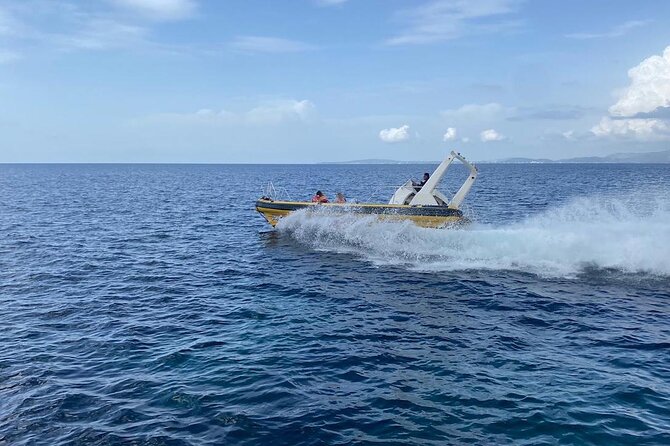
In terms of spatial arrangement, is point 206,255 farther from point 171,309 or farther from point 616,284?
point 616,284

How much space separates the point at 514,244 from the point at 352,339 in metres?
12.5

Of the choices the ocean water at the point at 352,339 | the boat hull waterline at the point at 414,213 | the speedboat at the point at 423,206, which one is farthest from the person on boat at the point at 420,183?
the ocean water at the point at 352,339

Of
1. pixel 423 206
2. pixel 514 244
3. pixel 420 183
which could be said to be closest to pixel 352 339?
pixel 514 244

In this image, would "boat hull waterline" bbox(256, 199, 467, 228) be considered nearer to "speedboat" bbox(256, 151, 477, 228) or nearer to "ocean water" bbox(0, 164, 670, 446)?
"speedboat" bbox(256, 151, 477, 228)

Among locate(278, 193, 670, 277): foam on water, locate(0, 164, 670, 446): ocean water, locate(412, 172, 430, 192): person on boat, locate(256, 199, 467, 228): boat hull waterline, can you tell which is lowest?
locate(0, 164, 670, 446): ocean water

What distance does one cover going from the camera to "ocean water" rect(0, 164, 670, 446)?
963 centimetres

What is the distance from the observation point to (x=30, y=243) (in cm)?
2897

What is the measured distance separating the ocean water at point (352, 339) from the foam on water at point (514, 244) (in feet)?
0.31

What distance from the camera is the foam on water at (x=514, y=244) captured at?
21.0m

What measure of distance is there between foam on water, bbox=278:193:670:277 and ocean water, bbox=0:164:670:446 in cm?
9

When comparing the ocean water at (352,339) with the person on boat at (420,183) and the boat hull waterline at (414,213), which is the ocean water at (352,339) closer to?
the boat hull waterline at (414,213)

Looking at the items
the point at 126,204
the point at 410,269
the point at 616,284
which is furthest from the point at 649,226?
the point at 126,204

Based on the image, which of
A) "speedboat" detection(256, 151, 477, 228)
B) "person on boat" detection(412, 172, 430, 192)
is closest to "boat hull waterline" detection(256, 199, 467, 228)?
"speedboat" detection(256, 151, 477, 228)

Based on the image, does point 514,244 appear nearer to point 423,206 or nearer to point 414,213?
point 423,206
